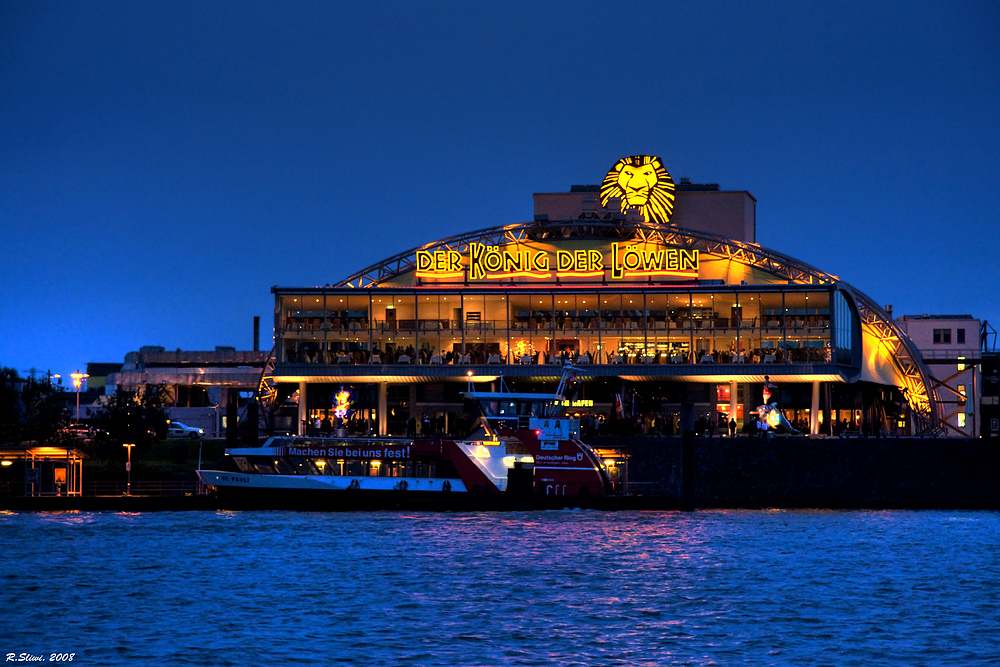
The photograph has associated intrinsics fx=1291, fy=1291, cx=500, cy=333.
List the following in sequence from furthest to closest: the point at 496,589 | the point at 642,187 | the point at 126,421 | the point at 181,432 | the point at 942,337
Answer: the point at 942,337 < the point at 642,187 < the point at 181,432 < the point at 126,421 < the point at 496,589

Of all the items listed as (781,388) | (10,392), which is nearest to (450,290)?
(781,388)

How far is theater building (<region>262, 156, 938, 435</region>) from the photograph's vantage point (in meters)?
100

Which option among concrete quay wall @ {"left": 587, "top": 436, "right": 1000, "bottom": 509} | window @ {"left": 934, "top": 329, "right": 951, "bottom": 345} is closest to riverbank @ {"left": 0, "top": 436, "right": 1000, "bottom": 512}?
concrete quay wall @ {"left": 587, "top": 436, "right": 1000, "bottom": 509}

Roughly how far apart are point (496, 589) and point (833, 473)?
38.8 m

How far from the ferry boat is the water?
1121 mm

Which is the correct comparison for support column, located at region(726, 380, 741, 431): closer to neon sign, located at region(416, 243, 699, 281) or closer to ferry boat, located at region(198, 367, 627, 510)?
neon sign, located at region(416, 243, 699, 281)

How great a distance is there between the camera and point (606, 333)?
339ft

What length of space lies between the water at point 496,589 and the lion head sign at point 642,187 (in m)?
45.5

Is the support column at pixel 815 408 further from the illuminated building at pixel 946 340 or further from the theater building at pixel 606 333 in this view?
the illuminated building at pixel 946 340

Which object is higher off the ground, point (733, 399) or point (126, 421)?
point (733, 399)

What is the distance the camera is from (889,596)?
48.0m

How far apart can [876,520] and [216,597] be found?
4020 centimetres

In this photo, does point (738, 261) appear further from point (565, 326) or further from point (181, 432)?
point (181, 432)

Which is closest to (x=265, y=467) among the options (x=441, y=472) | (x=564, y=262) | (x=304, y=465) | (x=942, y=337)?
(x=304, y=465)
